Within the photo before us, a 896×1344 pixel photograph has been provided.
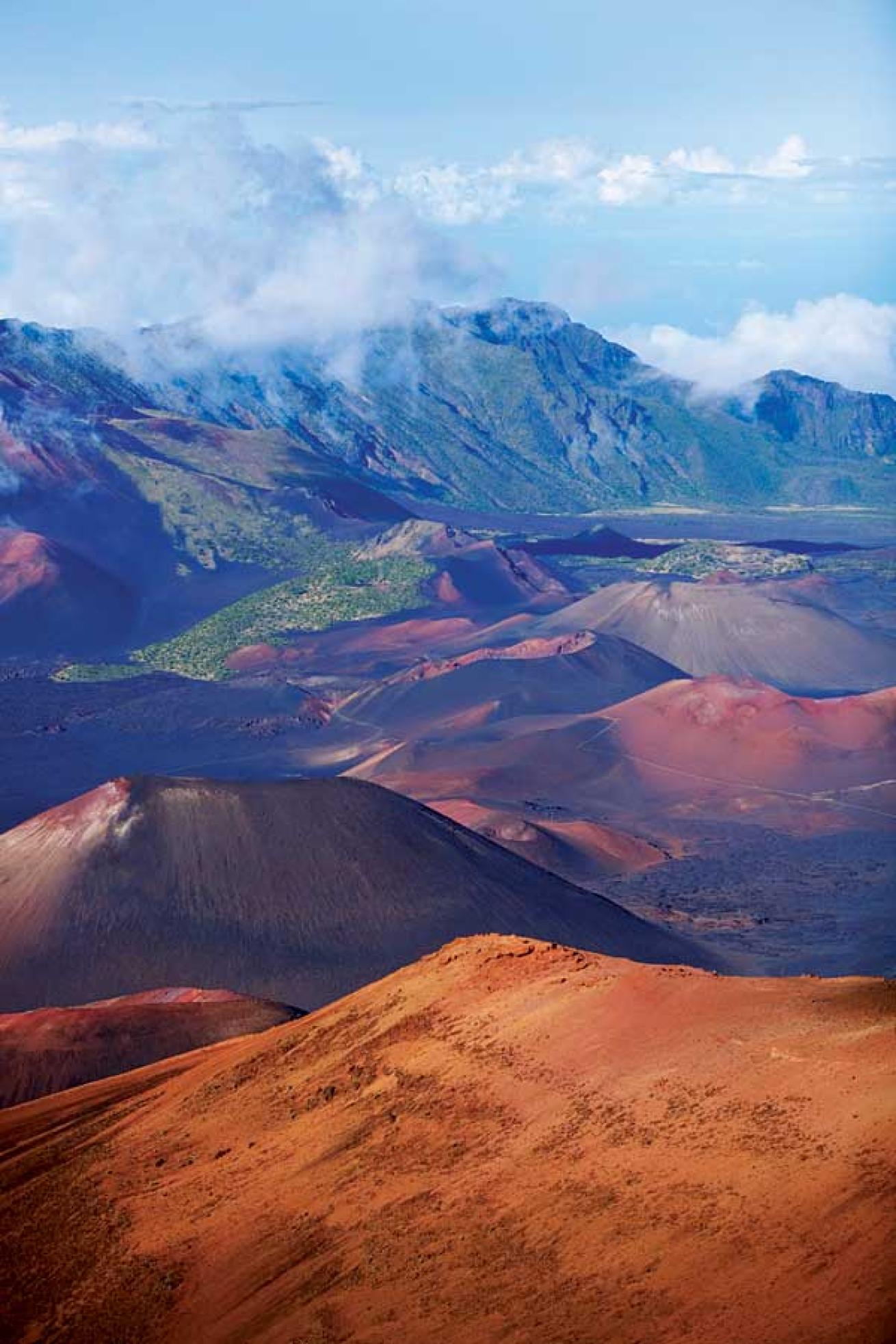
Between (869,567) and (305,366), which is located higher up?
(305,366)

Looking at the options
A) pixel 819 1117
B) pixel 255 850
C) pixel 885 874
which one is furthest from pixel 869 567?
pixel 819 1117

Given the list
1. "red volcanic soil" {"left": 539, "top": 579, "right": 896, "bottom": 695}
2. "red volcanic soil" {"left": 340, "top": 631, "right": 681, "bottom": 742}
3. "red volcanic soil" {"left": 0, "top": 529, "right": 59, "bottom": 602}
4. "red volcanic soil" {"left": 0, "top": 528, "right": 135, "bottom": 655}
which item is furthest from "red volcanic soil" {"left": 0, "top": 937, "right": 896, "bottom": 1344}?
"red volcanic soil" {"left": 0, "top": 529, "right": 59, "bottom": 602}

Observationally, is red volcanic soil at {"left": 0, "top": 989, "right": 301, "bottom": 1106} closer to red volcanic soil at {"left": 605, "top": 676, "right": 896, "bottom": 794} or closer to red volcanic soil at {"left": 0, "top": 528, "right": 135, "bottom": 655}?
red volcanic soil at {"left": 605, "top": 676, "right": 896, "bottom": 794}

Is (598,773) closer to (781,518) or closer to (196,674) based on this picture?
(196,674)

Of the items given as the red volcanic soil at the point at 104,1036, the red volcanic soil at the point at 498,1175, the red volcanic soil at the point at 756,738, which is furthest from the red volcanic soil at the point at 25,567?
the red volcanic soil at the point at 498,1175

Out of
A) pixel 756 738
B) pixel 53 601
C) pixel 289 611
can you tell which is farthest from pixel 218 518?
pixel 756 738

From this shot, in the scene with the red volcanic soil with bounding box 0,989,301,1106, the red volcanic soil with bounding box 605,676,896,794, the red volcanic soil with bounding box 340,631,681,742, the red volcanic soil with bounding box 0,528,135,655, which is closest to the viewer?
the red volcanic soil with bounding box 0,989,301,1106

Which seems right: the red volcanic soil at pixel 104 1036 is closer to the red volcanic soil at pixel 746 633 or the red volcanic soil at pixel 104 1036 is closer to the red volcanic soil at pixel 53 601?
the red volcanic soil at pixel 746 633

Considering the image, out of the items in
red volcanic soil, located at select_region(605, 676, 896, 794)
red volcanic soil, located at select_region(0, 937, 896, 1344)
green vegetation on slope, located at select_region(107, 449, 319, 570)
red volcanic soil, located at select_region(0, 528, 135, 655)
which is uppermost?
green vegetation on slope, located at select_region(107, 449, 319, 570)
